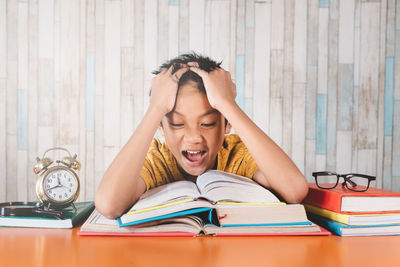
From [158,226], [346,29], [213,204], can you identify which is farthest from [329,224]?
[346,29]

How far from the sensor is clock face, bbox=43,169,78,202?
87cm

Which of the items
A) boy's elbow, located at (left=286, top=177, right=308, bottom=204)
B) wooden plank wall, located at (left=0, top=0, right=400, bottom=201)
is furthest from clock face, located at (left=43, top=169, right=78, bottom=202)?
wooden plank wall, located at (left=0, top=0, right=400, bottom=201)

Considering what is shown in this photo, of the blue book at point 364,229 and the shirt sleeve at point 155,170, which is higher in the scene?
the shirt sleeve at point 155,170

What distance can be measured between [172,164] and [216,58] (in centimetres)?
127

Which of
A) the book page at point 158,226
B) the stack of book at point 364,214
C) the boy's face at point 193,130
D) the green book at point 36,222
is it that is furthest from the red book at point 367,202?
the green book at point 36,222

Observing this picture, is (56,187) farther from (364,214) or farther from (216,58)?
(216,58)

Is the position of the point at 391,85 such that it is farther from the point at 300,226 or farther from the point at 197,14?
the point at 300,226

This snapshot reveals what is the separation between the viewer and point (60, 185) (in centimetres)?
88

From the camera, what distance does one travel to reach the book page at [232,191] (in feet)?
2.39

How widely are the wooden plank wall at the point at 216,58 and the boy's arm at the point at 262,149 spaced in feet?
4.23

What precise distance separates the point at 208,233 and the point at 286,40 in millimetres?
1867

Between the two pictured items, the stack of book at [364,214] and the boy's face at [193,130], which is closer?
the stack of book at [364,214]

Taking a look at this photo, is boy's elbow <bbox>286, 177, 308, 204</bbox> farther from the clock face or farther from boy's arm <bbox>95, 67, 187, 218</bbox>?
the clock face

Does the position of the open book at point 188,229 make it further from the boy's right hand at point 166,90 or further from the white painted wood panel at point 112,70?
the white painted wood panel at point 112,70
